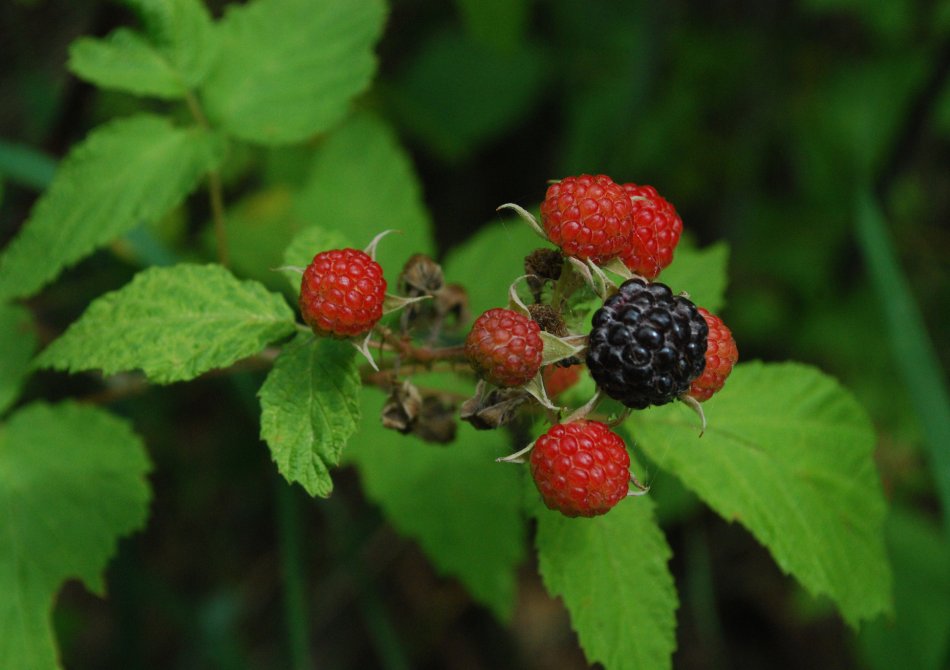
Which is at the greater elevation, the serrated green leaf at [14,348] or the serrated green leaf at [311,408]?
the serrated green leaf at [311,408]

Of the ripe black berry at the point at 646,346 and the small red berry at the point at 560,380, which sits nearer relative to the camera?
the ripe black berry at the point at 646,346

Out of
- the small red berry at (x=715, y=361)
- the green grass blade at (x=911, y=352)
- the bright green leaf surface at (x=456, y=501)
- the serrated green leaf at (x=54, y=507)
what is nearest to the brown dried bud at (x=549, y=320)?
the small red berry at (x=715, y=361)

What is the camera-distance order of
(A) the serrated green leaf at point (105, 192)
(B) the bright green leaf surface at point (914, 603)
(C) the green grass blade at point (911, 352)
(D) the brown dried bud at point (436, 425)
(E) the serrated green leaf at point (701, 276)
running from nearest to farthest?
(D) the brown dried bud at point (436, 425) → (A) the serrated green leaf at point (105, 192) → (E) the serrated green leaf at point (701, 276) → (C) the green grass blade at point (911, 352) → (B) the bright green leaf surface at point (914, 603)

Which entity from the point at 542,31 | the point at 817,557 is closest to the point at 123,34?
the point at 817,557

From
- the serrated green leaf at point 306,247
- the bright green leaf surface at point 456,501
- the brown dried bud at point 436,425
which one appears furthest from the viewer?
the bright green leaf surface at point 456,501

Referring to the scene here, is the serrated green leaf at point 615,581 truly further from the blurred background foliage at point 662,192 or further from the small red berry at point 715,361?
the blurred background foliage at point 662,192

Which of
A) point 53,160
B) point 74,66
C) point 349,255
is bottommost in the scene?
point 53,160

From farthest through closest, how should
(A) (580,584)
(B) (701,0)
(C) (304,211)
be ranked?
(B) (701,0), (C) (304,211), (A) (580,584)

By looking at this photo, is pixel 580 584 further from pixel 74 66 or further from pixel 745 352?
pixel 745 352
